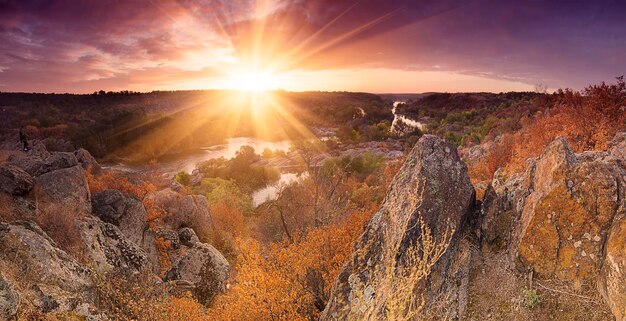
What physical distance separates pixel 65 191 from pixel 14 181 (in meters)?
2.69

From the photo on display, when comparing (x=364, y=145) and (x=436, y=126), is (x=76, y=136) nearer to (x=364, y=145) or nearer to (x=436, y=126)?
(x=364, y=145)

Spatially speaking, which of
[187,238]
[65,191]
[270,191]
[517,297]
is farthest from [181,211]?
[270,191]

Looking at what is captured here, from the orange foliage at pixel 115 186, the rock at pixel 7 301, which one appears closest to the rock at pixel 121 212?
the orange foliage at pixel 115 186

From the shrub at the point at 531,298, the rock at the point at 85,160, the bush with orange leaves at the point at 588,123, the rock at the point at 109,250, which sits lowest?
the rock at the point at 109,250

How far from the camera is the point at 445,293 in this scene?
35.8 ft

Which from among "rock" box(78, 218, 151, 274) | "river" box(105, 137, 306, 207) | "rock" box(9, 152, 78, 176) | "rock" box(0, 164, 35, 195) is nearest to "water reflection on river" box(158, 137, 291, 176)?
"river" box(105, 137, 306, 207)

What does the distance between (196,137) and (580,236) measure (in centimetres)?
12397

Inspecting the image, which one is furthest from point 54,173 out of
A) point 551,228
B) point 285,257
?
point 551,228

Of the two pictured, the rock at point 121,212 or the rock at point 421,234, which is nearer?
the rock at point 421,234

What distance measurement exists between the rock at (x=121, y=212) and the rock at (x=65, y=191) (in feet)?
5.19

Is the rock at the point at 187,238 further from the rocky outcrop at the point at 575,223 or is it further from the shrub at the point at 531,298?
the shrub at the point at 531,298

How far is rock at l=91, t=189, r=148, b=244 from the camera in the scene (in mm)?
25016

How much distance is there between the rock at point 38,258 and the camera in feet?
44.0

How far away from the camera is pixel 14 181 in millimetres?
20938
